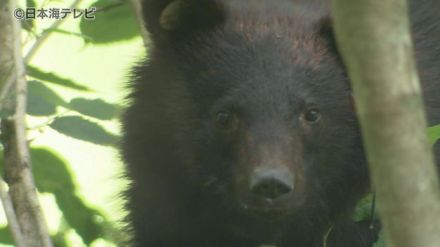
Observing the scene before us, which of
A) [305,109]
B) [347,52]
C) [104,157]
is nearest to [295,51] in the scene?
[305,109]

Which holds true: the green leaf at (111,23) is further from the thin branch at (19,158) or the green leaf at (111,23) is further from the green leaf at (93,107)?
the thin branch at (19,158)

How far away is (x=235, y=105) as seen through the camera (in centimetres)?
323

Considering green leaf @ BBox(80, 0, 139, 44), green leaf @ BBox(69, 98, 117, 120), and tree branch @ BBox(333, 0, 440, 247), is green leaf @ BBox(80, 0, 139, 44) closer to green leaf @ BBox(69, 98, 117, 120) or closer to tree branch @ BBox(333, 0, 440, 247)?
green leaf @ BBox(69, 98, 117, 120)

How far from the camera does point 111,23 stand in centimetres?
403

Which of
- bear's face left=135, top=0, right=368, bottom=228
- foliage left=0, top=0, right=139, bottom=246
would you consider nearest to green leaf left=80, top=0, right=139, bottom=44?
foliage left=0, top=0, right=139, bottom=246

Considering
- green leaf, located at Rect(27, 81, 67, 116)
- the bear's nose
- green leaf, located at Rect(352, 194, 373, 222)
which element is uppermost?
green leaf, located at Rect(27, 81, 67, 116)

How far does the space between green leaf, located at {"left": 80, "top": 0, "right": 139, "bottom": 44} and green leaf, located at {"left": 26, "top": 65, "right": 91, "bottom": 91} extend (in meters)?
0.26

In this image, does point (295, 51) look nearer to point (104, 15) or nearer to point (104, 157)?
point (104, 15)

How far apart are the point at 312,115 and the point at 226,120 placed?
287 millimetres

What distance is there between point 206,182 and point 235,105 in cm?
34

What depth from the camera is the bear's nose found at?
9.53 ft

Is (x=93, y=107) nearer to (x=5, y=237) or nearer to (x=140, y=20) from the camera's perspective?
(x=140, y=20)

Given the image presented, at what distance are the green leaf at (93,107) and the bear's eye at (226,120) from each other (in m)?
0.44

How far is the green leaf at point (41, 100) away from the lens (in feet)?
11.4
